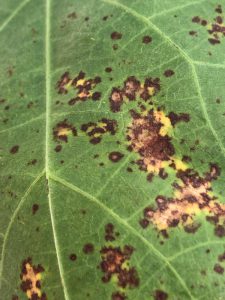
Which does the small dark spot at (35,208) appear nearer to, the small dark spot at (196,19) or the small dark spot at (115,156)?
the small dark spot at (115,156)

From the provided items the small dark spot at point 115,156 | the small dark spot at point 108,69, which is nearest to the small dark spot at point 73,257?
the small dark spot at point 115,156

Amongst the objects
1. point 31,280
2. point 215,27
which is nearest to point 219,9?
point 215,27

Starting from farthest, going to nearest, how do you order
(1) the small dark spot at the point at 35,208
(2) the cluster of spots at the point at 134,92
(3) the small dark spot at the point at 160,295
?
(2) the cluster of spots at the point at 134,92 → (1) the small dark spot at the point at 35,208 → (3) the small dark spot at the point at 160,295

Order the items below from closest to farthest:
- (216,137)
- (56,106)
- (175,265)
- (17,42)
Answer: (175,265), (216,137), (56,106), (17,42)

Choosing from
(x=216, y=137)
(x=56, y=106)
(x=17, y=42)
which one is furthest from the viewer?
(x=17, y=42)

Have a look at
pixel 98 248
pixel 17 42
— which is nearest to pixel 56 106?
pixel 17 42

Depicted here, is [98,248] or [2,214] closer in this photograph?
[98,248]

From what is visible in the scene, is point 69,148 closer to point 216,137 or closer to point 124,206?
point 124,206

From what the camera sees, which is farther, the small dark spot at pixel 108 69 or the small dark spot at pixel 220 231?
the small dark spot at pixel 108 69
